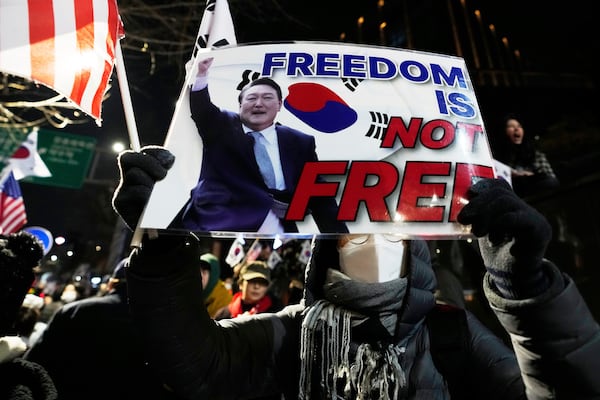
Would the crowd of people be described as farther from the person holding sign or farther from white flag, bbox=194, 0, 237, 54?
white flag, bbox=194, 0, 237, 54

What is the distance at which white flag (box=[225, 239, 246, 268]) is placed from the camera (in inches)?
314

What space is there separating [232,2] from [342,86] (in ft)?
23.0

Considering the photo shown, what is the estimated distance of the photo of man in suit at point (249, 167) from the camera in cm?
132

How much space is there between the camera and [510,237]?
1.23m

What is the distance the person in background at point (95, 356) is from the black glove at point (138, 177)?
68.0 inches

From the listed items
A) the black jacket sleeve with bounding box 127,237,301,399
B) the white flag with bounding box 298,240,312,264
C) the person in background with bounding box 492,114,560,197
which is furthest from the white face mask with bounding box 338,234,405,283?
the white flag with bounding box 298,240,312,264

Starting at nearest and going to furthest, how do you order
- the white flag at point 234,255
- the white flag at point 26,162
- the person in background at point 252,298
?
1. the person in background at point 252,298
2. the white flag at point 26,162
3. the white flag at point 234,255

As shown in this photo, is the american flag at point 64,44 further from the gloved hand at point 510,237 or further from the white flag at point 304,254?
the white flag at point 304,254

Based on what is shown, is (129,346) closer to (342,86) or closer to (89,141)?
(342,86)

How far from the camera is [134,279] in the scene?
1.43 m

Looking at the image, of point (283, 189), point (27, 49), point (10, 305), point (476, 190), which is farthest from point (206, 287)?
point (476, 190)

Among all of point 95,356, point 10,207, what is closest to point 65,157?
point 10,207

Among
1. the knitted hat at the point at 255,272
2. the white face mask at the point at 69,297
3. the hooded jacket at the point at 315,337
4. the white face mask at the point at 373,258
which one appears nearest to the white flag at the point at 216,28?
the hooded jacket at the point at 315,337

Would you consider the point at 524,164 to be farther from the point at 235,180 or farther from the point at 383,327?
the point at 235,180
